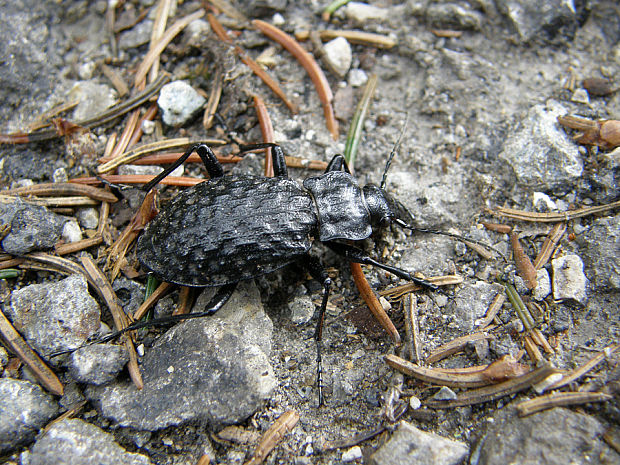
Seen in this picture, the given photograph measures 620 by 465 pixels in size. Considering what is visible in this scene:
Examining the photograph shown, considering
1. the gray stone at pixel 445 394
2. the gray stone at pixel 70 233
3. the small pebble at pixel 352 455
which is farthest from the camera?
the gray stone at pixel 70 233

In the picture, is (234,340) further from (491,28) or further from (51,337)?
(491,28)

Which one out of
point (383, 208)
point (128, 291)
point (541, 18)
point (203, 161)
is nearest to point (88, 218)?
point (128, 291)

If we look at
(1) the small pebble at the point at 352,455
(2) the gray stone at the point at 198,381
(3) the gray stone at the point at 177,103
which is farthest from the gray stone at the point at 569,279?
(3) the gray stone at the point at 177,103

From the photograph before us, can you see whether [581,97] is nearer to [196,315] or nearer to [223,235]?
[223,235]

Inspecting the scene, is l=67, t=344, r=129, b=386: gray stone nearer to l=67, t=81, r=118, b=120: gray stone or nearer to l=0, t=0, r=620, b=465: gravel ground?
l=0, t=0, r=620, b=465: gravel ground

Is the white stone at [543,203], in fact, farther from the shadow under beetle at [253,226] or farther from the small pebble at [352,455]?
the small pebble at [352,455]

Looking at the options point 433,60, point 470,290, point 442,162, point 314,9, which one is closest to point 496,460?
point 470,290

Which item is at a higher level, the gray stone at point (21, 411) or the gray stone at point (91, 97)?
the gray stone at point (91, 97)
